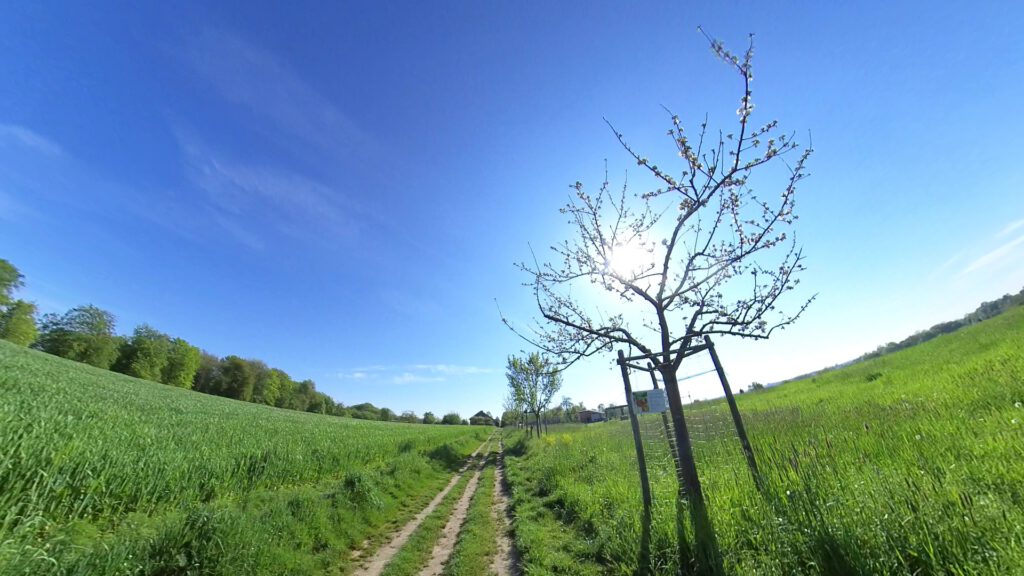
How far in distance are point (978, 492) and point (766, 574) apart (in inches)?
81.1

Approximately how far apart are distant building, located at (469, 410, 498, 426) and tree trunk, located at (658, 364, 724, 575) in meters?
136

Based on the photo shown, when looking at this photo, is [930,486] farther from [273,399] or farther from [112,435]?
[273,399]

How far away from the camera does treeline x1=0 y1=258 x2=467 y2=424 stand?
181 feet

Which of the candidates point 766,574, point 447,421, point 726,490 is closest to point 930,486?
point 766,574

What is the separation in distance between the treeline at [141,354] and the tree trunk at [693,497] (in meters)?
87.9

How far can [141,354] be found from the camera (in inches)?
2618

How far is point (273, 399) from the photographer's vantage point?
305ft

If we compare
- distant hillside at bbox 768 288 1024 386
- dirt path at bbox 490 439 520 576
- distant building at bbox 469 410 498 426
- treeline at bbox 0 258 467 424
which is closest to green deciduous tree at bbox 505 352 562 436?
dirt path at bbox 490 439 520 576

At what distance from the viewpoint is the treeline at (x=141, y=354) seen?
55281mm

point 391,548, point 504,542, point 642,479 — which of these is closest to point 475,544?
point 504,542

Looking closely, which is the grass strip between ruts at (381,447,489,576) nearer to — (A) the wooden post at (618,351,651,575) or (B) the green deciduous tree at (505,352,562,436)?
(A) the wooden post at (618,351,651,575)

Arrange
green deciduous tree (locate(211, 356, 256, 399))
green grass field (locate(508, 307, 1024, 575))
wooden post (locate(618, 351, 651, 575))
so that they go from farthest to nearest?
1. green deciduous tree (locate(211, 356, 256, 399))
2. wooden post (locate(618, 351, 651, 575))
3. green grass field (locate(508, 307, 1024, 575))

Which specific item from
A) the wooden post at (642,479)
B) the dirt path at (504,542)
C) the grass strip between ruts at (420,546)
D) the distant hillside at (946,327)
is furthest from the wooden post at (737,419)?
the distant hillside at (946,327)

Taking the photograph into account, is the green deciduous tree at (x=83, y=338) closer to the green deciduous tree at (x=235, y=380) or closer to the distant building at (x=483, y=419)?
the green deciduous tree at (x=235, y=380)
